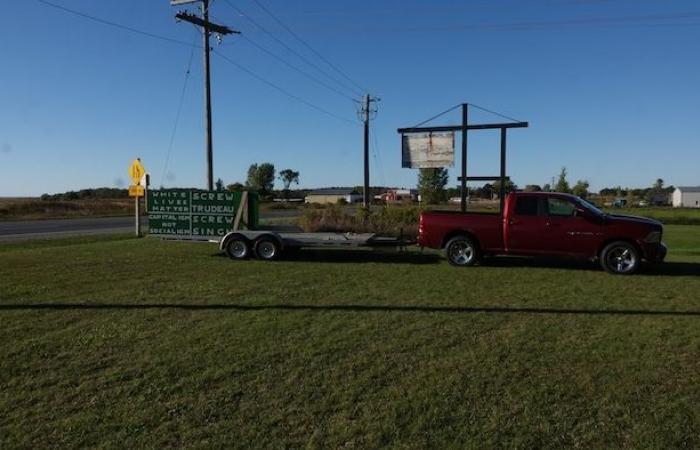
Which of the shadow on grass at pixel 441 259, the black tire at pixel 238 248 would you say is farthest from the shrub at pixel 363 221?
the black tire at pixel 238 248

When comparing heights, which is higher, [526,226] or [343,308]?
[526,226]

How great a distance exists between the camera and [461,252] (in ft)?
43.7

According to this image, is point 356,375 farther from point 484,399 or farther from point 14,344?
point 14,344

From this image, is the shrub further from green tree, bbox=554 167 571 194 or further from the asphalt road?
green tree, bbox=554 167 571 194

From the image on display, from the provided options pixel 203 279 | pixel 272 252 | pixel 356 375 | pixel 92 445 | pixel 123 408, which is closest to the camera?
pixel 92 445

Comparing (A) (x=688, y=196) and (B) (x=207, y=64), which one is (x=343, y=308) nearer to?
(B) (x=207, y=64)

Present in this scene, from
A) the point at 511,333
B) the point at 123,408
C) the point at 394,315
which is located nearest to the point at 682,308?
the point at 511,333

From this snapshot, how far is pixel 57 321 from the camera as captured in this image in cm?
722

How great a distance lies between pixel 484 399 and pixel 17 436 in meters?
3.29

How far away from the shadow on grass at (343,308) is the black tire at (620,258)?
412 cm

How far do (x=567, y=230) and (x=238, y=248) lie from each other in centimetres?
721

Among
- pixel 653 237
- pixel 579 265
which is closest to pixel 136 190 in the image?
pixel 579 265

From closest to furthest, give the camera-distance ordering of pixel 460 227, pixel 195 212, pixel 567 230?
1. pixel 567 230
2. pixel 460 227
3. pixel 195 212

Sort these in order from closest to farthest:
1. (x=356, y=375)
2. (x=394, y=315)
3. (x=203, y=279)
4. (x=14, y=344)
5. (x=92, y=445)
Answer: (x=92, y=445), (x=356, y=375), (x=14, y=344), (x=394, y=315), (x=203, y=279)
